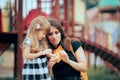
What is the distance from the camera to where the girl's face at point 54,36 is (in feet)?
11.0

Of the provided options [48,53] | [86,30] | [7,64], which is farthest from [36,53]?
[86,30]

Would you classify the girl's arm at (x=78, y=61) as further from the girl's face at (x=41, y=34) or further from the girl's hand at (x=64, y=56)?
the girl's face at (x=41, y=34)

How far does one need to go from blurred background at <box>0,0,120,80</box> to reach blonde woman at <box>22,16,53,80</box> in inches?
163

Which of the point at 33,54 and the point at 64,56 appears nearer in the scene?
the point at 64,56

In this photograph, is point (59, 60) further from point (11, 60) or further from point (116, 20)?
point (116, 20)

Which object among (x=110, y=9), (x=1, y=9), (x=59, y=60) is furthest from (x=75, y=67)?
(x=110, y=9)

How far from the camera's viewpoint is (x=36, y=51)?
3482 mm

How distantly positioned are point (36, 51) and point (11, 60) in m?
5.07

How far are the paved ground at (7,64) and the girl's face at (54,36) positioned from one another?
196 inches

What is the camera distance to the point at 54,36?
132 inches

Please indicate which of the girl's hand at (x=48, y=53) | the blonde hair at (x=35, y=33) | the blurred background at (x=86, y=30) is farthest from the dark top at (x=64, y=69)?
the blurred background at (x=86, y=30)

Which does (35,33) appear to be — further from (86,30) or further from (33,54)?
(86,30)

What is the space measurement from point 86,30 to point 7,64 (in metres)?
1.84

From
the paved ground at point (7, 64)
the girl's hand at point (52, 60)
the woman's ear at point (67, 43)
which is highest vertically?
the woman's ear at point (67, 43)
